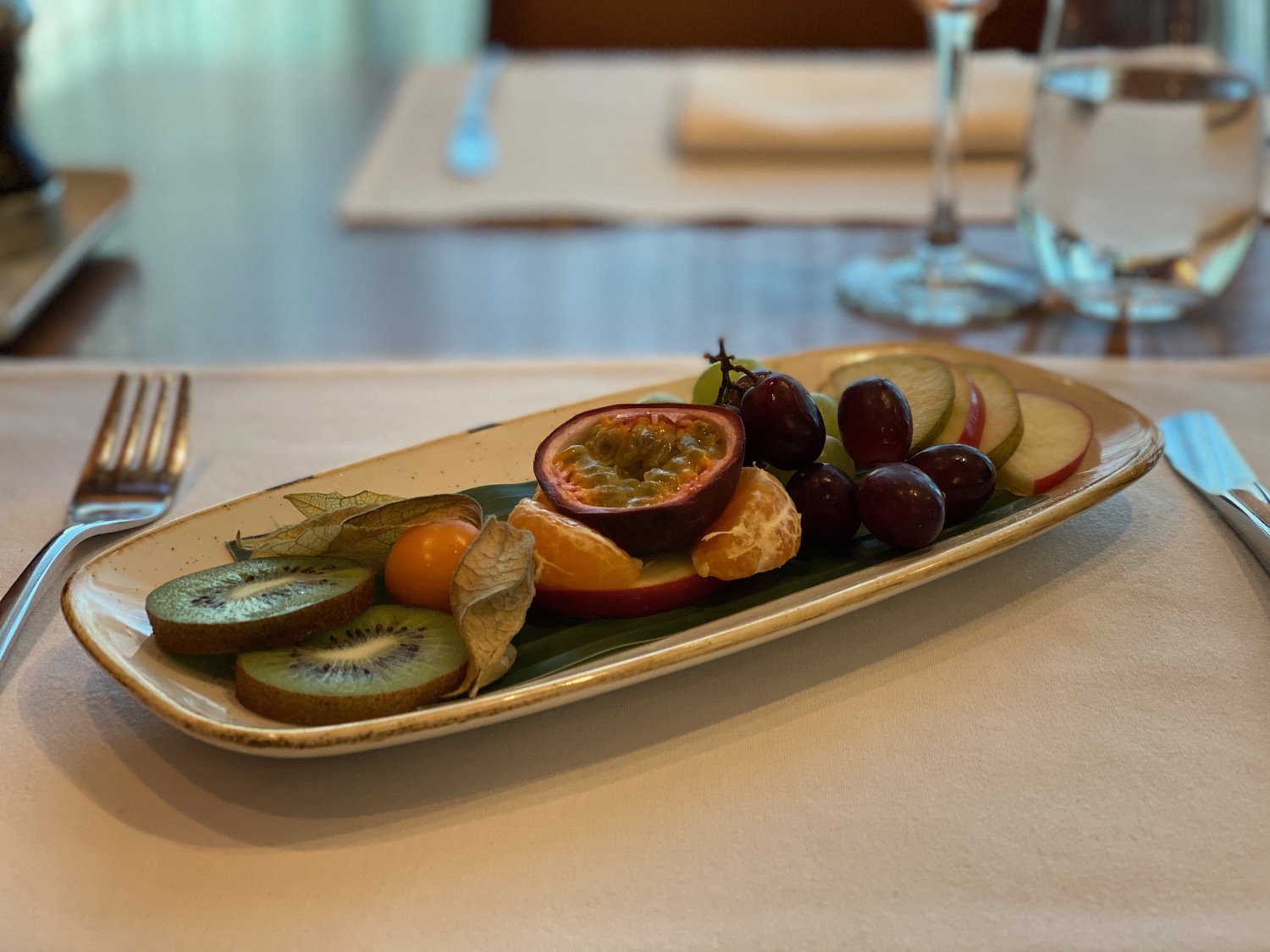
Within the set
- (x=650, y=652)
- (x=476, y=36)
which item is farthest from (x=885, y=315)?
(x=476, y=36)

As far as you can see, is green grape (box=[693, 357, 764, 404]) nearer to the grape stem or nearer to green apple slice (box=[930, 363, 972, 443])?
the grape stem

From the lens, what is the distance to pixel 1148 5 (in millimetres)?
1114

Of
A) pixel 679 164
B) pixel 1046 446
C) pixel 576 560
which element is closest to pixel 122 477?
pixel 576 560

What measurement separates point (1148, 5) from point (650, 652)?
86 cm

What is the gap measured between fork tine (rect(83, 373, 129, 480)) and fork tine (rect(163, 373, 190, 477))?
1.6 inches

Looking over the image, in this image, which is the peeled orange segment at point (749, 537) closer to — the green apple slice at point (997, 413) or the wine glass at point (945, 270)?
the green apple slice at point (997, 413)

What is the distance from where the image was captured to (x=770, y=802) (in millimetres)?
561

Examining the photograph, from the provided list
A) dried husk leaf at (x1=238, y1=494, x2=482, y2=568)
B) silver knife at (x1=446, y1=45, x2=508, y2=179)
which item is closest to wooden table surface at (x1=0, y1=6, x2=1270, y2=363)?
silver knife at (x1=446, y1=45, x2=508, y2=179)

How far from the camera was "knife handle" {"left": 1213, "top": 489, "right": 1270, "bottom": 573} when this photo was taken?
0.75m

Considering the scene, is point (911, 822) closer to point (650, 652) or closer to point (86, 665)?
point (650, 652)

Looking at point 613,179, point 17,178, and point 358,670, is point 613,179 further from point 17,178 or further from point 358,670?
point 358,670

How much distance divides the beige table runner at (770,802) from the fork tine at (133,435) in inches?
8.2

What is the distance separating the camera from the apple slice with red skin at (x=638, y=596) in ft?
2.11

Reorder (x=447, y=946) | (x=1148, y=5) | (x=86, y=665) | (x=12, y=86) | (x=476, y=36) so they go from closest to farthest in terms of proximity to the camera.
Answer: (x=447, y=946), (x=86, y=665), (x=1148, y=5), (x=12, y=86), (x=476, y=36)
